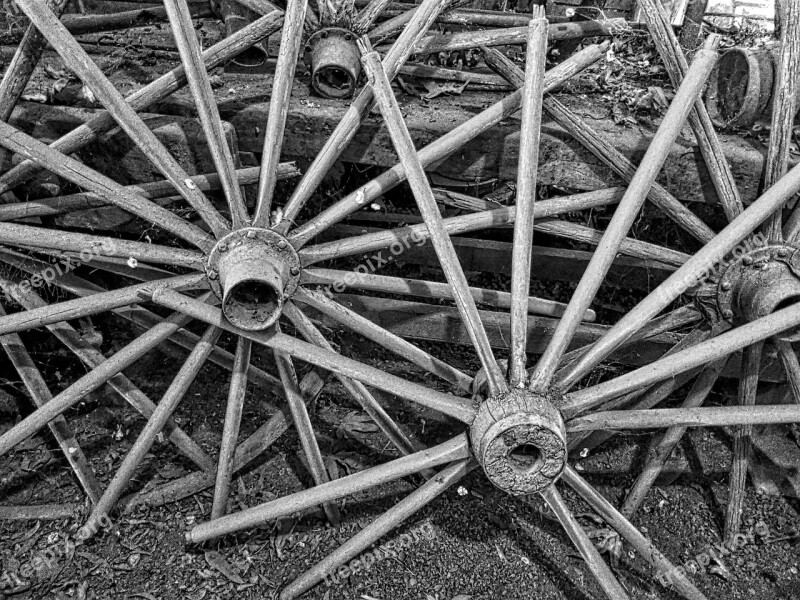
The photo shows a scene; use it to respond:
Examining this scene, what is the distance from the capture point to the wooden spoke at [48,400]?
362 centimetres

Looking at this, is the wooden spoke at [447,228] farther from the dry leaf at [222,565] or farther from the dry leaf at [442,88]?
the dry leaf at [222,565]

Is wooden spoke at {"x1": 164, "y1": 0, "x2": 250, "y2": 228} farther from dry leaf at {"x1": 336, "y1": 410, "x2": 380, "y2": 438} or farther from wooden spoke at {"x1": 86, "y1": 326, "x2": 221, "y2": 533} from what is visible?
dry leaf at {"x1": 336, "y1": 410, "x2": 380, "y2": 438}

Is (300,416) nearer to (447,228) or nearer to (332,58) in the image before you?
(447,228)

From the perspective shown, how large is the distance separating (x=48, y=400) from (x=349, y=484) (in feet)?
6.43

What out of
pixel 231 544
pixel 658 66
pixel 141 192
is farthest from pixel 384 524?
pixel 658 66

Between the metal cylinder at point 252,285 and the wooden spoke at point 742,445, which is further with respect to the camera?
the wooden spoke at point 742,445

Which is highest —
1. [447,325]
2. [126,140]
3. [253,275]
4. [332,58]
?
[332,58]

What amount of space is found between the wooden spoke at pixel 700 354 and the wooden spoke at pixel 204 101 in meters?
1.69

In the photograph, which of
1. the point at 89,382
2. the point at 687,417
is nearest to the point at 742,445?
the point at 687,417

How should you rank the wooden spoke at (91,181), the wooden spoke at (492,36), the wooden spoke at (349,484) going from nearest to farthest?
the wooden spoke at (349,484) → the wooden spoke at (91,181) → the wooden spoke at (492,36)

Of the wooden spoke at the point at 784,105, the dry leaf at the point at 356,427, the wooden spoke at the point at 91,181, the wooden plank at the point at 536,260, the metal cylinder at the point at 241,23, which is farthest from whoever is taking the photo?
the dry leaf at the point at 356,427

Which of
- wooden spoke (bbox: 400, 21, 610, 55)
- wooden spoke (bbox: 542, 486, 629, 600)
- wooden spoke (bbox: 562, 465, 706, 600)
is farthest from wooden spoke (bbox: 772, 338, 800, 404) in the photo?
wooden spoke (bbox: 400, 21, 610, 55)

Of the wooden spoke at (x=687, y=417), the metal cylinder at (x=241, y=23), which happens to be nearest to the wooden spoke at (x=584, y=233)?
the wooden spoke at (x=687, y=417)

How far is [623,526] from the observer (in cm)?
301
